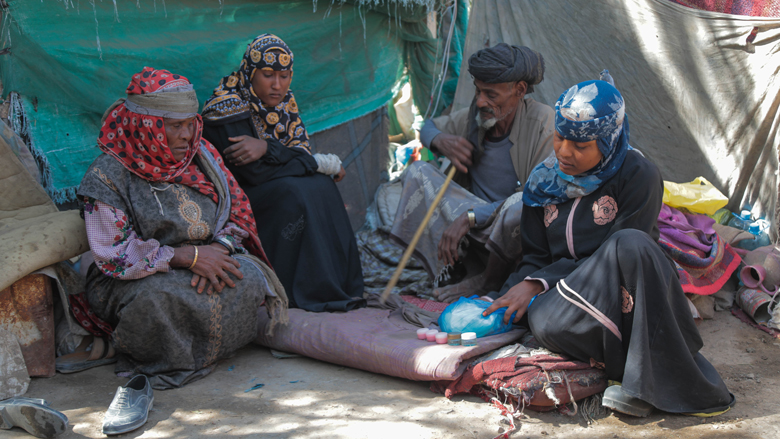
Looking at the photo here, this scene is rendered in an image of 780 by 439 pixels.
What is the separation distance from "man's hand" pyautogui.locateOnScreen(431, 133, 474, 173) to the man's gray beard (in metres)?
0.13

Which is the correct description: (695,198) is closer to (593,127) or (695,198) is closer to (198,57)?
(593,127)

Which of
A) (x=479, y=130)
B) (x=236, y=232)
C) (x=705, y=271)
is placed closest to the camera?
(x=236, y=232)

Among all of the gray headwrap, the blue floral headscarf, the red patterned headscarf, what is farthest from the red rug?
the red patterned headscarf

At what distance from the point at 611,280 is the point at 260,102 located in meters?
2.33

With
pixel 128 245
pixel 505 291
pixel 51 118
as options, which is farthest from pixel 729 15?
pixel 51 118

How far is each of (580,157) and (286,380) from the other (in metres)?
1.62

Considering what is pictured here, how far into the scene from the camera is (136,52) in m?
3.78

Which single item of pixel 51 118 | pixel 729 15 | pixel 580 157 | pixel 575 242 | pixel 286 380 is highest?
pixel 729 15

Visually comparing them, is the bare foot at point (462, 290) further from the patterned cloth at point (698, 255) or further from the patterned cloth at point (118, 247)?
the patterned cloth at point (118, 247)

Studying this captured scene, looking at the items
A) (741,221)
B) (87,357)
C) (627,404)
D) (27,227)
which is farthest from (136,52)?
(741,221)

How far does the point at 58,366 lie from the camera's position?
2.85 metres

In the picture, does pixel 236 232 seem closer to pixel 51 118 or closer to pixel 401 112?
pixel 51 118

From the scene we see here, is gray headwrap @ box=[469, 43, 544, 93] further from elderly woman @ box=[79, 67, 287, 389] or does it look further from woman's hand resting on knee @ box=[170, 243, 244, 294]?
woman's hand resting on knee @ box=[170, 243, 244, 294]

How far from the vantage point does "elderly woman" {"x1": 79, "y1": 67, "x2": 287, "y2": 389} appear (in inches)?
105
